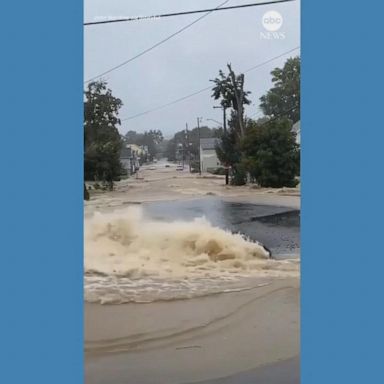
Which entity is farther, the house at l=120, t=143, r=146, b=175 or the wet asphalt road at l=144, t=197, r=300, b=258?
the house at l=120, t=143, r=146, b=175

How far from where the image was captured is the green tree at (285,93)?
2.61 m

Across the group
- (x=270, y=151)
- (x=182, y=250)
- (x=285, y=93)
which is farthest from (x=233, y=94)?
(x=182, y=250)

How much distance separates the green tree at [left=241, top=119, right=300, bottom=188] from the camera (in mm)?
2795

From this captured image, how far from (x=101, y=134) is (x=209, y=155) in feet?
2.18

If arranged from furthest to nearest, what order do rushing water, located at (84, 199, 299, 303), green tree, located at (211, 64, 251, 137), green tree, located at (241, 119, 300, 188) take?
1. green tree, located at (241, 119, 300, 188)
2. green tree, located at (211, 64, 251, 137)
3. rushing water, located at (84, 199, 299, 303)

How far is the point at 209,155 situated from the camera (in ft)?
9.44

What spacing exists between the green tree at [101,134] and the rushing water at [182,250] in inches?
10.0

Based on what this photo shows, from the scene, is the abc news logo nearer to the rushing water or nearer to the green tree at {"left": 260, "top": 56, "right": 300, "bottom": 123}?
the green tree at {"left": 260, "top": 56, "right": 300, "bottom": 123}

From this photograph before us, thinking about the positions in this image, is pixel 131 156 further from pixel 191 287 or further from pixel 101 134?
pixel 191 287

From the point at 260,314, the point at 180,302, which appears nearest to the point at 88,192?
the point at 180,302

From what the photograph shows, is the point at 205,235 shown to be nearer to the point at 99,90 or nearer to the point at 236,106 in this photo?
the point at 236,106

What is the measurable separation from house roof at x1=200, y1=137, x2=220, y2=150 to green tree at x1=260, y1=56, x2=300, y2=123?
360 mm

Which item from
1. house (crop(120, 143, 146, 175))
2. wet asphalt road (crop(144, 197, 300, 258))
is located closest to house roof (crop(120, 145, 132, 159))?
house (crop(120, 143, 146, 175))

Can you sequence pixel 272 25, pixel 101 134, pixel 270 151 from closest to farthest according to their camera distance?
pixel 272 25 < pixel 101 134 < pixel 270 151
